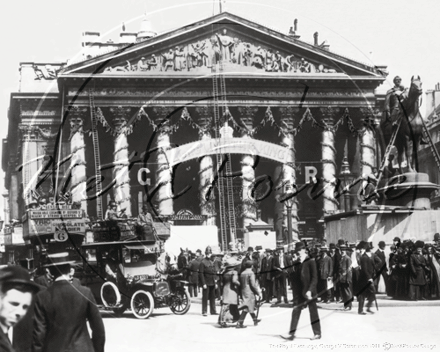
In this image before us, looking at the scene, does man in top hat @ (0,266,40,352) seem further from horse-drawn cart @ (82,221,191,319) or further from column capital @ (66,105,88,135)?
column capital @ (66,105,88,135)

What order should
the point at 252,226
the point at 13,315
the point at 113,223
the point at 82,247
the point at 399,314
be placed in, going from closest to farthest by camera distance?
the point at 13,315, the point at 399,314, the point at 82,247, the point at 113,223, the point at 252,226

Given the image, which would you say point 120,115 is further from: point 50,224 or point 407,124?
point 407,124

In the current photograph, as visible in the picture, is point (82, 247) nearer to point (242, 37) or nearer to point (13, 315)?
point (13, 315)

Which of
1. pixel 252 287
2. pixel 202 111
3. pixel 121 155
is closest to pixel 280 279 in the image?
pixel 252 287

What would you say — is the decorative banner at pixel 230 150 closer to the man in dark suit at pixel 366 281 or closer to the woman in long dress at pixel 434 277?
the woman in long dress at pixel 434 277

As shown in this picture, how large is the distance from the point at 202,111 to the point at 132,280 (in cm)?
3397

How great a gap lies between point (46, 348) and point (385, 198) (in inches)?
554

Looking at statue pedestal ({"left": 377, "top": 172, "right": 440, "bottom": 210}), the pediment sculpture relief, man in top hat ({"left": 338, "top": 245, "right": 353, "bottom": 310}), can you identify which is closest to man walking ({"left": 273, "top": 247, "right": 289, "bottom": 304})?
man in top hat ({"left": 338, "top": 245, "right": 353, "bottom": 310})

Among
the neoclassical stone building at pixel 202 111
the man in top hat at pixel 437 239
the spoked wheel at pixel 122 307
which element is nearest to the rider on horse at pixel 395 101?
the man in top hat at pixel 437 239

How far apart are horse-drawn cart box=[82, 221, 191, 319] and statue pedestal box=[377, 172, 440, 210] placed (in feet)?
17.0

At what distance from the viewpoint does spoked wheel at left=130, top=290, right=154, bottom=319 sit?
742 inches

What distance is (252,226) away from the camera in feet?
138

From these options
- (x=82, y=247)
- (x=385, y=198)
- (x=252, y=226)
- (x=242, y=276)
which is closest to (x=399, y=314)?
(x=242, y=276)

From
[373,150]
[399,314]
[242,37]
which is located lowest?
[399,314]
